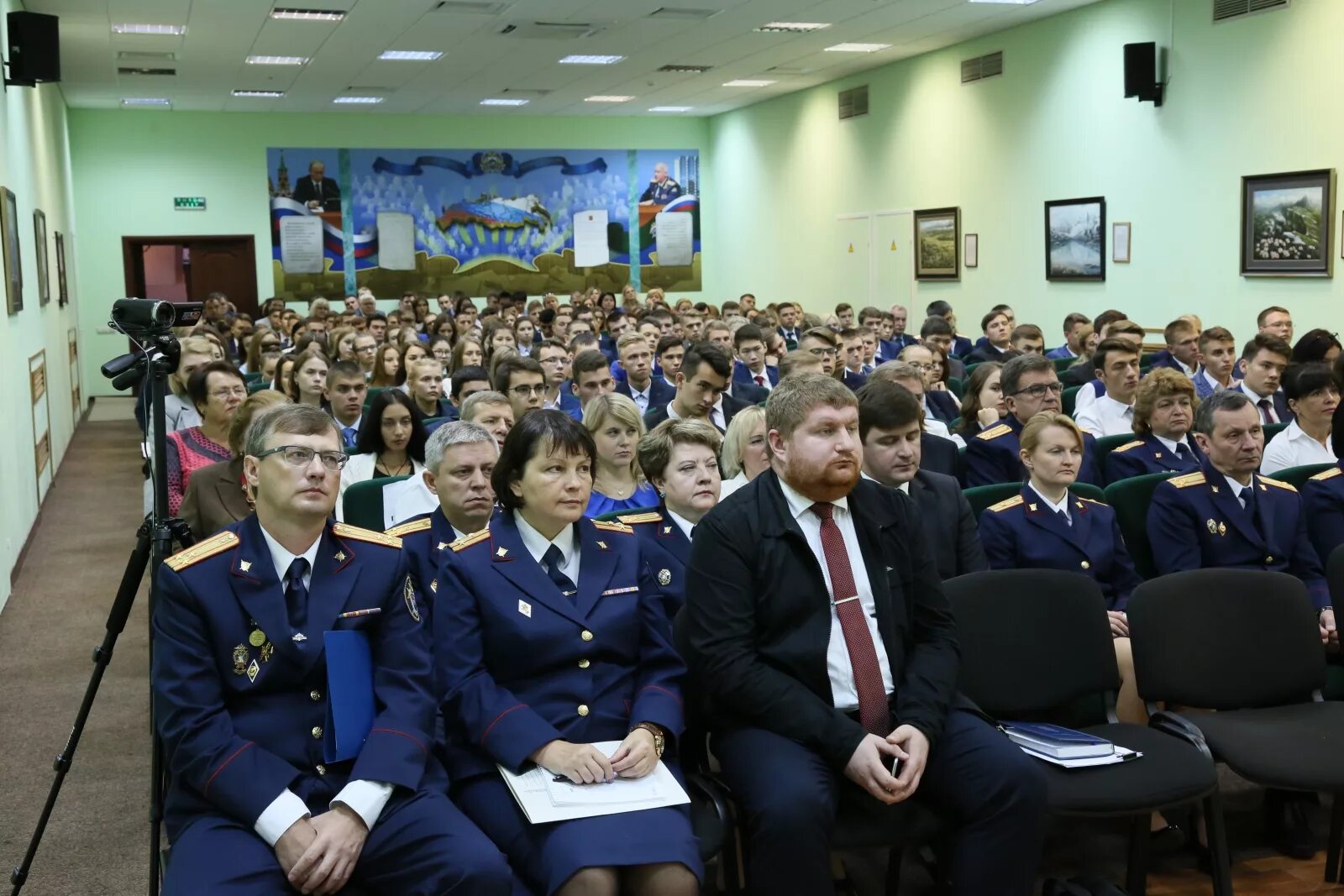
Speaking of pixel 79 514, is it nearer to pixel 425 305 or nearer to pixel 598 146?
pixel 425 305

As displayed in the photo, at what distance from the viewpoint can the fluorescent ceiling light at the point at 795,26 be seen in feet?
41.4

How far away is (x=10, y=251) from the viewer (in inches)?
305

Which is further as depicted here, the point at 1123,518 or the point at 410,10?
the point at 410,10

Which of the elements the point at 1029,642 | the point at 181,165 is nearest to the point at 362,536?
the point at 1029,642

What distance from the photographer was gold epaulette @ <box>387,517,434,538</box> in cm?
362

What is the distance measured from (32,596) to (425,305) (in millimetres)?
10706

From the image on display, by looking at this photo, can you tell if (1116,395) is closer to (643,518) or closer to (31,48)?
(643,518)

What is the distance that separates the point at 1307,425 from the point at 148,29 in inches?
435

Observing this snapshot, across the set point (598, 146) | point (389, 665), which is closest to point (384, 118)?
point (598, 146)

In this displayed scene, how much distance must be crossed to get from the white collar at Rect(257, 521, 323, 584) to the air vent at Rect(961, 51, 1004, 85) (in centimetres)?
1220

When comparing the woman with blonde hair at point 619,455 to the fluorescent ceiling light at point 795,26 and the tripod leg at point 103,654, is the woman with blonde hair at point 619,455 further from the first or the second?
the fluorescent ceiling light at point 795,26

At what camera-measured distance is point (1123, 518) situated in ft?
14.4

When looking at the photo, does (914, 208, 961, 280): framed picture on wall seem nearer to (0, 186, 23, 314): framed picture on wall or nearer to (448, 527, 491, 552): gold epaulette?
(0, 186, 23, 314): framed picture on wall

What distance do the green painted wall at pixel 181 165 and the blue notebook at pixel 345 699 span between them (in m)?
16.8
